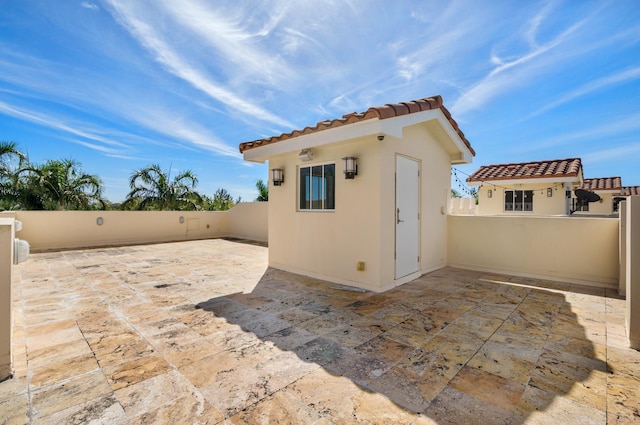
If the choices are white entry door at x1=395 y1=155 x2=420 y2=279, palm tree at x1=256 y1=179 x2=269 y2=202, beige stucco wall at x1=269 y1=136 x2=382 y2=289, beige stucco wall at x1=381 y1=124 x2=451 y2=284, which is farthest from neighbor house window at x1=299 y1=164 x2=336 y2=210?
palm tree at x1=256 y1=179 x2=269 y2=202

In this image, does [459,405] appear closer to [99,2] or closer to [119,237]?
[99,2]

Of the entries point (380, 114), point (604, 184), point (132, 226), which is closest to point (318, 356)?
point (380, 114)

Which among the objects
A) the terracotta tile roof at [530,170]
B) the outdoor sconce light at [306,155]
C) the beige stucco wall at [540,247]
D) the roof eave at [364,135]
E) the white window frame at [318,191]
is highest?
the terracotta tile roof at [530,170]

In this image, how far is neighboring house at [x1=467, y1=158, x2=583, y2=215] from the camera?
14.0 m

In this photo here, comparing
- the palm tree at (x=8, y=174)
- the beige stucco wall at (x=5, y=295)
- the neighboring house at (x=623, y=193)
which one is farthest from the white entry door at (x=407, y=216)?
the neighboring house at (x=623, y=193)

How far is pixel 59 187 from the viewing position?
12883 mm

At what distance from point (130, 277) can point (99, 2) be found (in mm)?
6962

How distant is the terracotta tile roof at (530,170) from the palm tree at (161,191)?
16533mm

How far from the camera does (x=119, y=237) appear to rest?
41.4ft

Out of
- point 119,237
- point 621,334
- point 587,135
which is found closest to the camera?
point 621,334

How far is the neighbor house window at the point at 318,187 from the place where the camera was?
21.2ft

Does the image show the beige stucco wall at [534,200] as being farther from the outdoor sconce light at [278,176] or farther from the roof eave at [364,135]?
the outdoor sconce light at [278,176]

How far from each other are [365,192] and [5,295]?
16.8ft

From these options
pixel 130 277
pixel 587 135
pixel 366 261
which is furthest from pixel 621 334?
pixel 587 135
